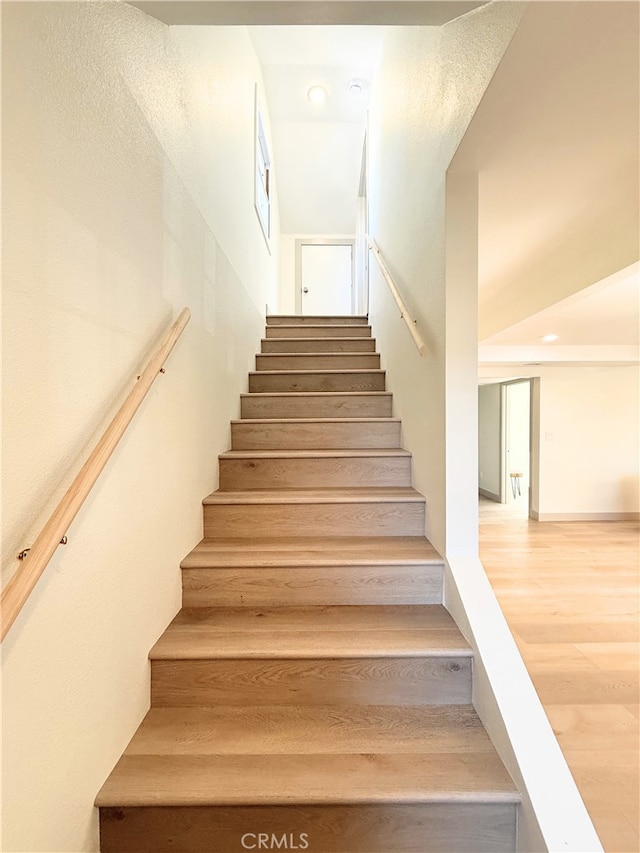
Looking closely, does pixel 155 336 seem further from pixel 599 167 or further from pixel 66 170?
pixel 599 167

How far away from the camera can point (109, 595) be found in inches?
40.6

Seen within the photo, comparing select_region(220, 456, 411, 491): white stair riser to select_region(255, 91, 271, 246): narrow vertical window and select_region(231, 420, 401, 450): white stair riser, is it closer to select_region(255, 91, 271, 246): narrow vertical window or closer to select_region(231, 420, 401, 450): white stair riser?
select_region(231, 420, 401, 450): white stair riser

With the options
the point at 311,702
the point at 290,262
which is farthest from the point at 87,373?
the point at 290,262

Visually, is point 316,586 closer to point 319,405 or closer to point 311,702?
point 311,702

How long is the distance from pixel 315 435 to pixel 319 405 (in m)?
0.35

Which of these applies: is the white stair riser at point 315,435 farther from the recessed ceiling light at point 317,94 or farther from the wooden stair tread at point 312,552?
the recessed ceiling light at point 317,94

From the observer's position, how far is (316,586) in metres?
1.57

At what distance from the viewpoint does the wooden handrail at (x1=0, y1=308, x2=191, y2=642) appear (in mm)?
660

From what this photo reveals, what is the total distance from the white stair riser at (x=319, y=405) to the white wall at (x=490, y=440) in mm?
5316

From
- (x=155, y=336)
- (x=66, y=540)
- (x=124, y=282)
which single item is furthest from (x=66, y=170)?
(x=66, y=540)

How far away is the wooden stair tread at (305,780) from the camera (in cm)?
99

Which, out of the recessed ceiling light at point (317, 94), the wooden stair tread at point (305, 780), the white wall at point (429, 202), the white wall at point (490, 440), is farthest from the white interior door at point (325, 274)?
the wooden stair tread at point (305, 780)

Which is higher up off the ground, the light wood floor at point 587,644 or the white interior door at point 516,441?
the white interior door at point 516,441

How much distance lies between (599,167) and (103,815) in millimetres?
2513
